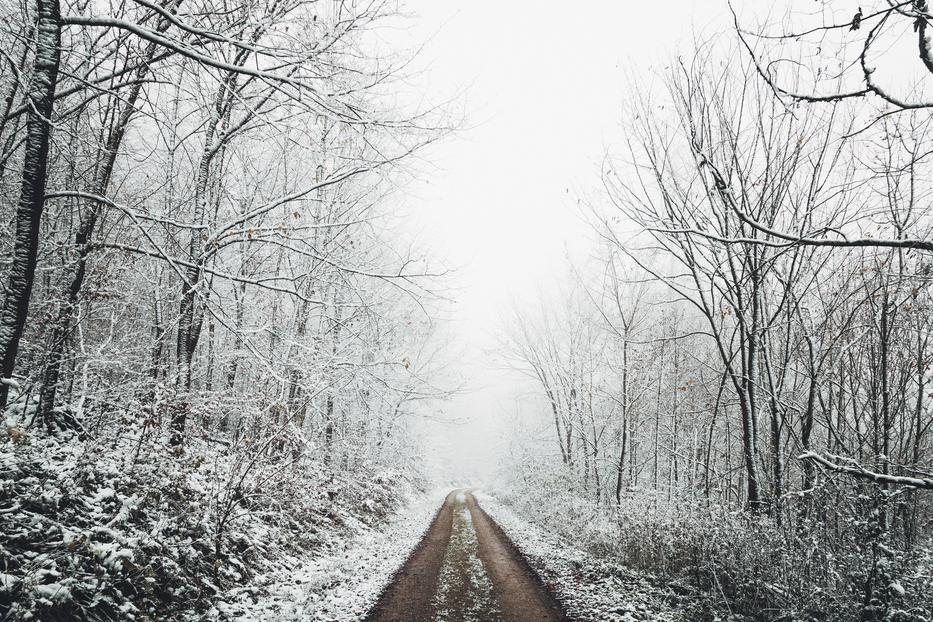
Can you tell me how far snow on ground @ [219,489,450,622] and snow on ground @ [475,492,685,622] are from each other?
9.28 feet

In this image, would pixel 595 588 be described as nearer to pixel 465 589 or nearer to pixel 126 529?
pixel 465 589

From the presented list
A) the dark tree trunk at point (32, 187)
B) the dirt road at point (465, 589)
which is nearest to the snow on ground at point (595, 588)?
the dirt road at point (465, 589)

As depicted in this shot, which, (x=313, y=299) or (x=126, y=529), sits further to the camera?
(x=313, y=299)

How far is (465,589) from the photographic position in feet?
21.5

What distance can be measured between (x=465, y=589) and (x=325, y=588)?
2.15m

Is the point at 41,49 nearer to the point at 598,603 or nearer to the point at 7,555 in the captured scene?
the point at 7,555

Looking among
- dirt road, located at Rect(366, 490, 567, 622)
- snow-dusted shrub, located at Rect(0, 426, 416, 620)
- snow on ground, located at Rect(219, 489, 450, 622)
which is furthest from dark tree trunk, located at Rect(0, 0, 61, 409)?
dirt road, located at Rect(366, 490, 567, 622)

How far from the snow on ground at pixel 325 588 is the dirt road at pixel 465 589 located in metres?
0.30

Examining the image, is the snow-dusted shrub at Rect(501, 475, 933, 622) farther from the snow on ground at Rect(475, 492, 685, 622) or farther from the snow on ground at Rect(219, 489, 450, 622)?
the snow on ground at Rect(219, 489, 450, 622)

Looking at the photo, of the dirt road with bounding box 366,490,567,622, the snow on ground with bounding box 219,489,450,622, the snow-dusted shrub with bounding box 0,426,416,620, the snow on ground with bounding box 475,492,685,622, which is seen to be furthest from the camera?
the snow on ground with bounding box 475,492,685,622

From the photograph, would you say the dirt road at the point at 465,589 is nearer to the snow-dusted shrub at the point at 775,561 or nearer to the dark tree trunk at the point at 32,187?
the snow-dusted shrub at the point at 775,561

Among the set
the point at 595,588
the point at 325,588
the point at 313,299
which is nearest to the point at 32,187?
the point at 313,299

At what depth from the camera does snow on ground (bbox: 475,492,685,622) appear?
5.57 m

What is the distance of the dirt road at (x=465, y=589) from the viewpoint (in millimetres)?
5453
